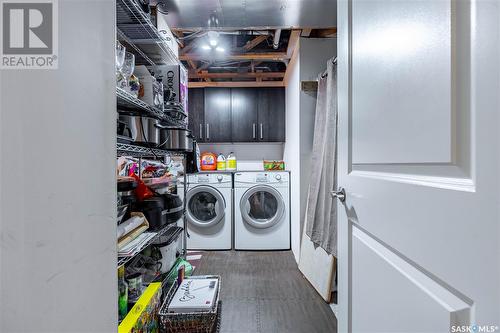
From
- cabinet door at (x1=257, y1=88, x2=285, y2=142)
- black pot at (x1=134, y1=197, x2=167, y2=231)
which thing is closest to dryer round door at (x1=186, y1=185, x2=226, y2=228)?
cabinet door at (x1=257, y1=88, x2=285, y2=142)

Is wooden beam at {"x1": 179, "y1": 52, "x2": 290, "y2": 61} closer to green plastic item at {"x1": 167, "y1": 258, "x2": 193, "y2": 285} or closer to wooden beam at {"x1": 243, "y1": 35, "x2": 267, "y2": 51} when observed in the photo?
wooden beam at {"x1": 243, "y1": 35, "x2": 267, "y2": 51}

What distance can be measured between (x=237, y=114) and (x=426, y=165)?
Result: 330 cm

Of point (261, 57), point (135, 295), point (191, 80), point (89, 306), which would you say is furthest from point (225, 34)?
point (89, 306)

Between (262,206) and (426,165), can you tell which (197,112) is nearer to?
(262,206)

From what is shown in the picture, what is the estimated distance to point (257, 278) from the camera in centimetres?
241

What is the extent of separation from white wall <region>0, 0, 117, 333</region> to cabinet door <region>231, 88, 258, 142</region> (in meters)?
2.98

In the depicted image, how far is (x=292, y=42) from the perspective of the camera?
2717mm

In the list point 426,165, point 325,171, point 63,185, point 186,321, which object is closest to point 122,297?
point 186,321

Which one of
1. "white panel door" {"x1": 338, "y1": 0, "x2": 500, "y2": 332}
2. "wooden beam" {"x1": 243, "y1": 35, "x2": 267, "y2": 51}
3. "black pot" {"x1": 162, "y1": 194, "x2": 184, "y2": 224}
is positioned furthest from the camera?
"wooden beam" {"x1": 243, "y1": 35, "x2": 267, "y2": 51}

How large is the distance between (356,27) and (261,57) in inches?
84.3

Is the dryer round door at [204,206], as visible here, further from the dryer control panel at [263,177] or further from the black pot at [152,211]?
the black pot at [152,211]

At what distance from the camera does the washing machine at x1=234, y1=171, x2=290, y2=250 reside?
3148mm

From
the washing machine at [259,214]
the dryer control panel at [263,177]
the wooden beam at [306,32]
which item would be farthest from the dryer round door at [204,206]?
the wooden beam at [306,32]

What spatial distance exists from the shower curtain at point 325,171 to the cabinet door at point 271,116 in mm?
1386
